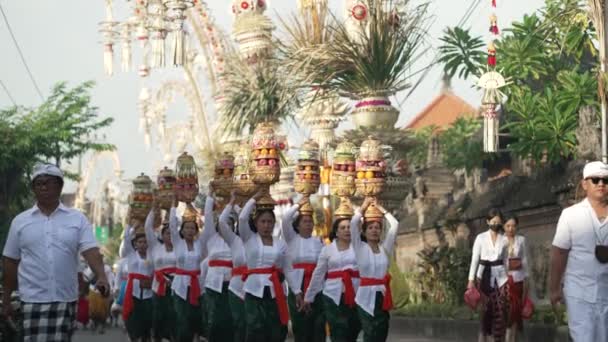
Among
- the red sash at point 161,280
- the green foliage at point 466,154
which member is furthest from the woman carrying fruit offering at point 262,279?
the green foliage at point 466,154

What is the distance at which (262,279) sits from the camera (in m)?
15.1

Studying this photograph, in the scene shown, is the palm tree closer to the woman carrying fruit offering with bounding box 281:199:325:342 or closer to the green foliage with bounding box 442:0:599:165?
the green foliage with bounding box 442:0:599:165

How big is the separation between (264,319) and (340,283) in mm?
849

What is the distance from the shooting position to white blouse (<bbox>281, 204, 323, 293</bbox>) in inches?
646

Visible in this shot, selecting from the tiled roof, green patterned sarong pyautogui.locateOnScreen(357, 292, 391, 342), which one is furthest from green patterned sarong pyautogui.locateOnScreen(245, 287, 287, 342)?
the tiled roof

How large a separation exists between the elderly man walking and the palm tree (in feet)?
58.4

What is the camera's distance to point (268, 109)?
27.4 meters

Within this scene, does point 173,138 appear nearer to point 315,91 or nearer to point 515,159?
point 515,159

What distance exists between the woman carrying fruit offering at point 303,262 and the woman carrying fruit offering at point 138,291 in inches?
143

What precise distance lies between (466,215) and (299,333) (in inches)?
453

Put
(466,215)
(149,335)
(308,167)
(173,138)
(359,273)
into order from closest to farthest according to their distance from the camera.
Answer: (359,273)
(308,167)
(149,335)
(466,215)
(173,138)

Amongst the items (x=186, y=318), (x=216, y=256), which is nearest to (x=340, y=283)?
(x=216, y=256)

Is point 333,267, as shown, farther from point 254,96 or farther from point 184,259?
point 254,96

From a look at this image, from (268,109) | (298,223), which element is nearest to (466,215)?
(268,109)
